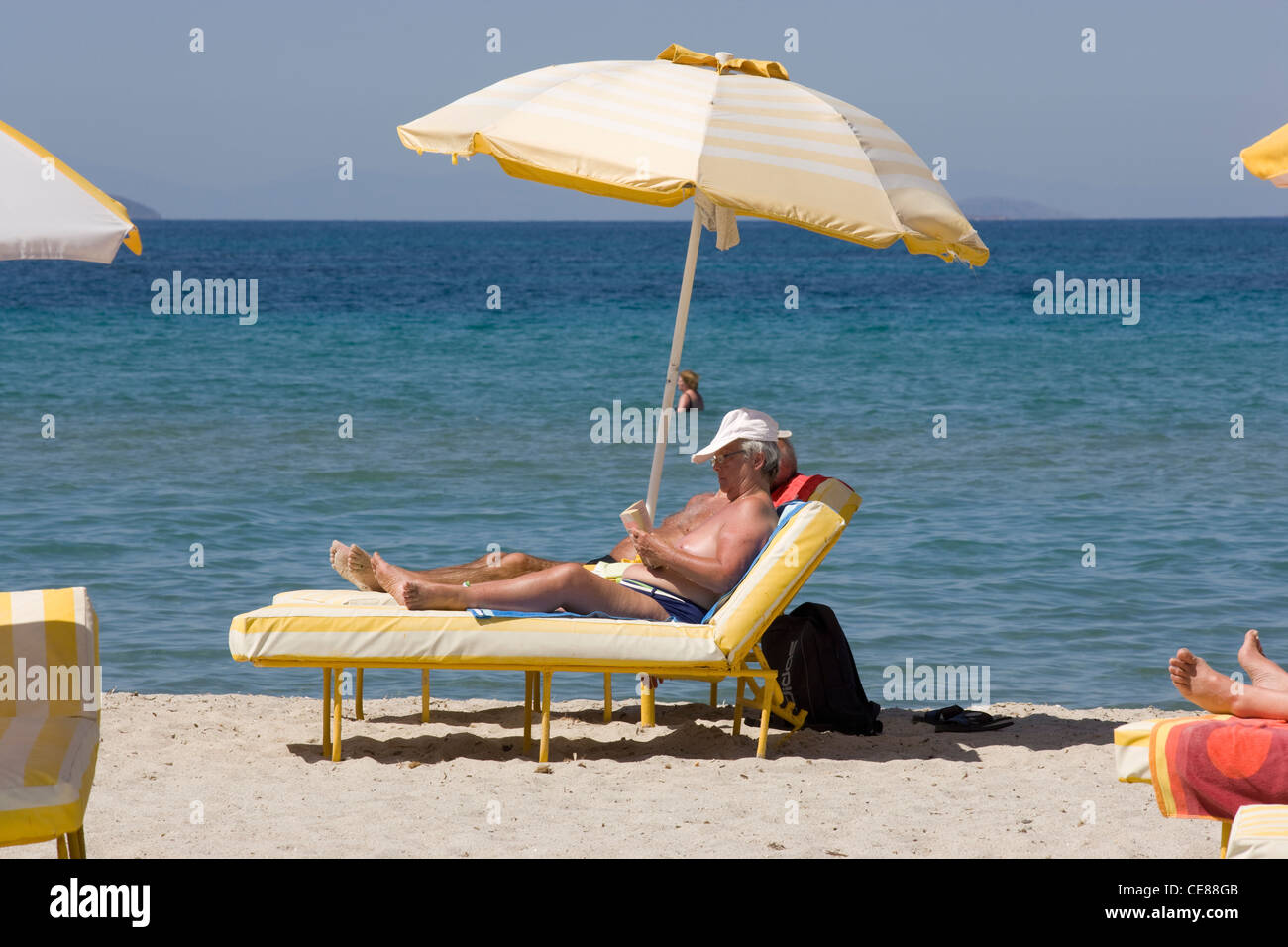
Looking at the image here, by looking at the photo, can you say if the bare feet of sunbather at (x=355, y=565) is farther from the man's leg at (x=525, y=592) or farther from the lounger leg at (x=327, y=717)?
the lounger leg at (x=327, y=717)

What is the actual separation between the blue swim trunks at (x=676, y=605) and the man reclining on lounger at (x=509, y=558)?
0.23m

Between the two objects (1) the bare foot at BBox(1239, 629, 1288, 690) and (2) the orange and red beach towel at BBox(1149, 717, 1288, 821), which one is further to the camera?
(1) the bare foot at BBox(1239, 629, 1288, 690)

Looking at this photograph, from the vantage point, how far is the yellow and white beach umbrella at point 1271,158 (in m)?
4.26

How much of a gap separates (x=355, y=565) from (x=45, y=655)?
A: 174 centimetres

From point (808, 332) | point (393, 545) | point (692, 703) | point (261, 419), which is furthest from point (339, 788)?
point (808, 332)

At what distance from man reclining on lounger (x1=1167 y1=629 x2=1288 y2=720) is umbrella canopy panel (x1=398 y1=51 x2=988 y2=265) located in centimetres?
A: 183

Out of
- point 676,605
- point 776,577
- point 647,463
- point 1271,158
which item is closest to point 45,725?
point 676,605

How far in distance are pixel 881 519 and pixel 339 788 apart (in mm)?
7009

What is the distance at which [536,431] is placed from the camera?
17.2 metres

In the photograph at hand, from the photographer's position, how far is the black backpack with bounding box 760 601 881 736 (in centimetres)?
599

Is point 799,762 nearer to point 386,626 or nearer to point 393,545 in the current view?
point 386,626

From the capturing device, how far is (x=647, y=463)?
1454 centimetres

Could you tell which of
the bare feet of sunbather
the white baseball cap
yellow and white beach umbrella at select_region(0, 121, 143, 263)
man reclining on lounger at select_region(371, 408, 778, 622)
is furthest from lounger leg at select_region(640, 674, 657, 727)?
yellow and white beach umbrella at select_region(0, 121, 143, 263)

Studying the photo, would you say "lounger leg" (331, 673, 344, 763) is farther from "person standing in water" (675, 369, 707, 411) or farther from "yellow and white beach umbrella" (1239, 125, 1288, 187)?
"person standing in water" (675, 369, 707, 411)
